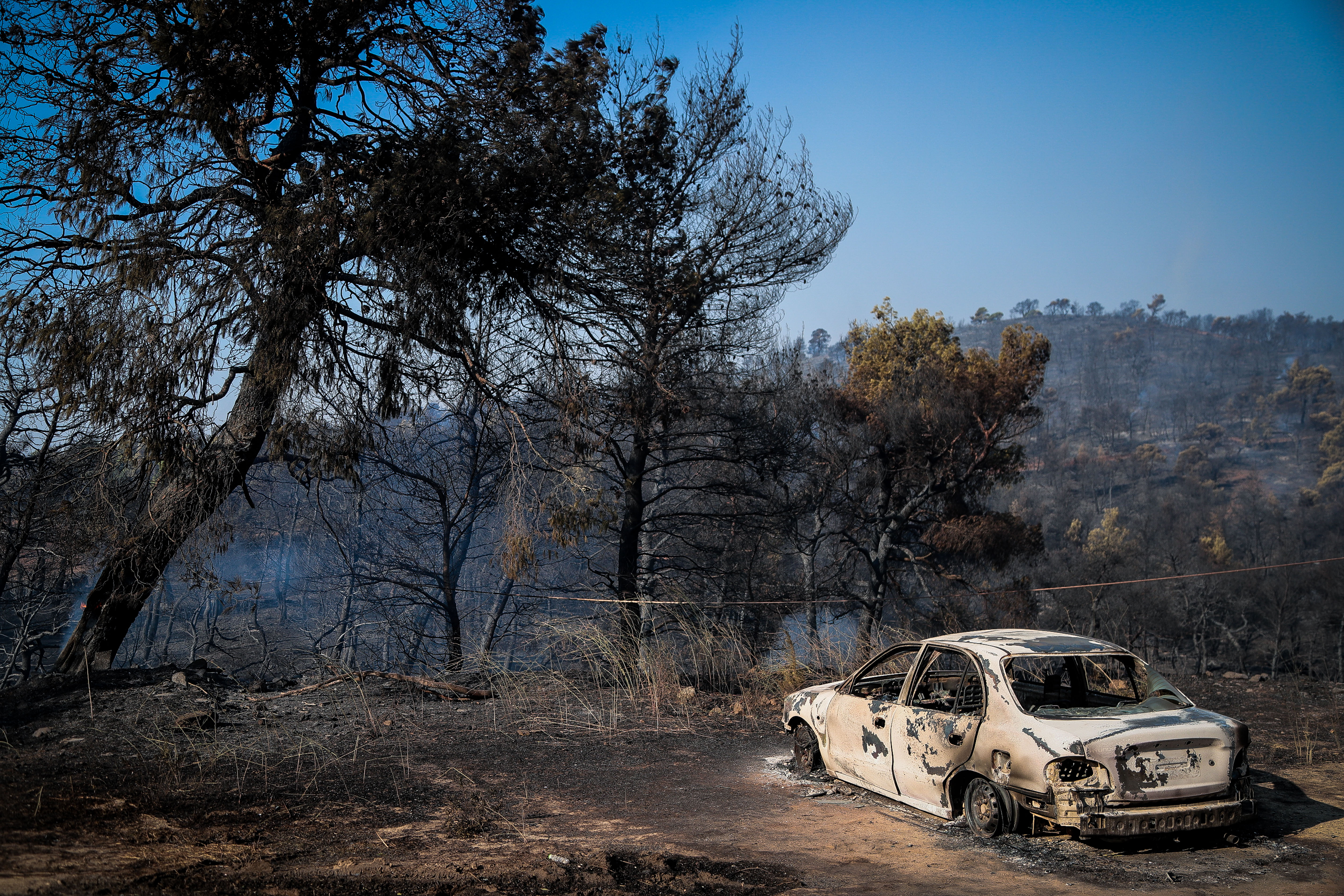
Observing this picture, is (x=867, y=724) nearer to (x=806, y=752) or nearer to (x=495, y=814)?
(x=806, y=752)

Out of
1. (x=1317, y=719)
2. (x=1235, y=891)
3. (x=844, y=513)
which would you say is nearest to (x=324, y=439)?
(x=1235, y=891)

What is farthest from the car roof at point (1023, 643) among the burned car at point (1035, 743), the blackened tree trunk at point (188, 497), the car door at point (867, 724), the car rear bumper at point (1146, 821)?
the blackened tree trunk at point (188, 497)

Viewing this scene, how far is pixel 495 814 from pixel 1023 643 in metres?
4.01

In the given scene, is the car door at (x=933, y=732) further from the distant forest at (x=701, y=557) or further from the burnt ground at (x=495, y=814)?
the distant forest at (x=701, y=557)

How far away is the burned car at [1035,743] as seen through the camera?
4906 millimetres

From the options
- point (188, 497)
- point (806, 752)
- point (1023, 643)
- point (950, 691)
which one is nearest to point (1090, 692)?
point (1023, 643)

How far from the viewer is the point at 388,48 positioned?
10.7 meters

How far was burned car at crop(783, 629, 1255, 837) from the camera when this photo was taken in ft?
16.1

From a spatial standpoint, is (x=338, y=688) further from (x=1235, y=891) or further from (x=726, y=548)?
(x=726, y=548)

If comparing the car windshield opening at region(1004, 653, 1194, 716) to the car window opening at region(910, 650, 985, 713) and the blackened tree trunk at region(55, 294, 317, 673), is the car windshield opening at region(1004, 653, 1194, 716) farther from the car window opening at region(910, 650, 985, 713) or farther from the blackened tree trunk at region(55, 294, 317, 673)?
the blackened tree trunk at region(55, 294, 317, 673)

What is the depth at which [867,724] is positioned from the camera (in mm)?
6629

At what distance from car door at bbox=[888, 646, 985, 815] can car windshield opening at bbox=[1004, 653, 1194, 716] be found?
0.35 meters

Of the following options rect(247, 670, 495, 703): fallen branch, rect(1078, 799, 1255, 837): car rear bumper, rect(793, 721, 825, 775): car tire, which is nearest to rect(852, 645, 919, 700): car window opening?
rect(793, 721, 825, 775): car tire

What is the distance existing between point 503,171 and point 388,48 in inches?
107
